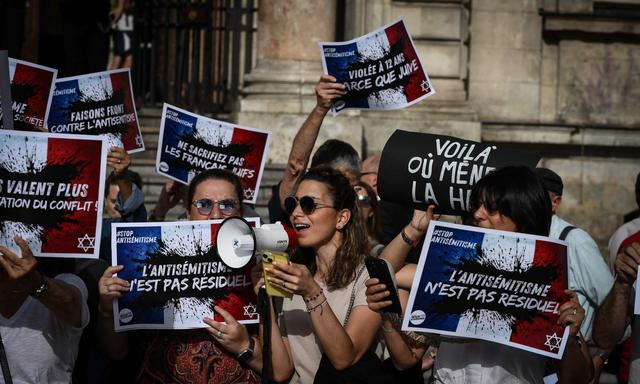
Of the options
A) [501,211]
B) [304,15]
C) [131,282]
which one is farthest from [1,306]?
[304,15]

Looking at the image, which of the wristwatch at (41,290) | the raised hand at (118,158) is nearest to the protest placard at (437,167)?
the wristwatch at (41,290)

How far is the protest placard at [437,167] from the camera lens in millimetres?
5797

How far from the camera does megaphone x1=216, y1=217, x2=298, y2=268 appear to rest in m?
5.24

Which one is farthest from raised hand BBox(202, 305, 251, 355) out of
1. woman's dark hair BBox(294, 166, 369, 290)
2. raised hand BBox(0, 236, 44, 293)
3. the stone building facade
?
the stone building facade

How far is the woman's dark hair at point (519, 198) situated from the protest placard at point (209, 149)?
102 inches

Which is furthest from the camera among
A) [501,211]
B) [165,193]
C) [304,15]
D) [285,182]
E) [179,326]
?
[304,15]

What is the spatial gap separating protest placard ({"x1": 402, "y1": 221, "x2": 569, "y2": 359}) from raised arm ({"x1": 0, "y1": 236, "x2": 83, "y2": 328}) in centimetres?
138

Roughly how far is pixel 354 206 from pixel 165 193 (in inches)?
96.0

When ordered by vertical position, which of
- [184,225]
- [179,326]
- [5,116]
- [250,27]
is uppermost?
[250,27]

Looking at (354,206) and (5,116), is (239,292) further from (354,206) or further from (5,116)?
(5,116)

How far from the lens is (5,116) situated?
5.84 metres

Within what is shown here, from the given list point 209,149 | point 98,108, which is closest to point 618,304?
point 209,149

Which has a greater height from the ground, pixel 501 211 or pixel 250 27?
pixel 250 27

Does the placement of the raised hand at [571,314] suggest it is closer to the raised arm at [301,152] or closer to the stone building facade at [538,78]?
the raised arm at [301,152]
